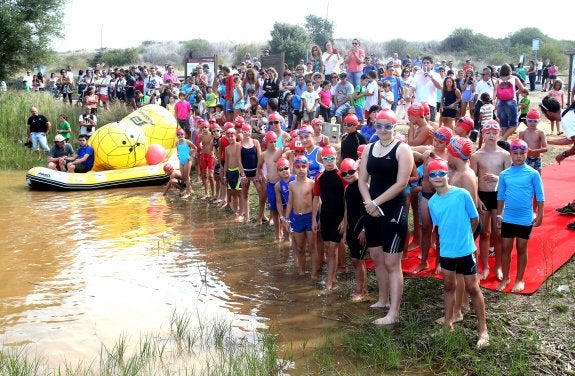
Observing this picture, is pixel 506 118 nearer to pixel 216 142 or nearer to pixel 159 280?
pixel 216 142

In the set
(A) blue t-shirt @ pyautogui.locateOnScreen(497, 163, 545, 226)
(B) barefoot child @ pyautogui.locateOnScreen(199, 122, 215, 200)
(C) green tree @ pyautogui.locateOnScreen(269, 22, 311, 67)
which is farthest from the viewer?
(C) green tree @ pyautogui.locateOnScreen(269, 22, 311, 67)

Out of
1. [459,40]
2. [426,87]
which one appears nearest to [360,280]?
[426,87]

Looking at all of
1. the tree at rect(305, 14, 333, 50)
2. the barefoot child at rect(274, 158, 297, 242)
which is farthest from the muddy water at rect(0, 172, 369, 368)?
the tree at rect(305, 14, 333, 50)

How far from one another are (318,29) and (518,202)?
43240 mm

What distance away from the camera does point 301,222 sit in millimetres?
7793

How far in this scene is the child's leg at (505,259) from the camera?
6430 mm

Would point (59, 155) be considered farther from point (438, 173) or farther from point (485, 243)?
point (438, 173)

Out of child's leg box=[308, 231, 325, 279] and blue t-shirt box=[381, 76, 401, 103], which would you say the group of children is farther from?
blue t-shirt box=[381, 76, 401, 103]

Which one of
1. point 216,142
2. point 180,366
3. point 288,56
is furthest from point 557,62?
point 180,366

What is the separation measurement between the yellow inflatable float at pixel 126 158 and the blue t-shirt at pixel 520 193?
1050cm

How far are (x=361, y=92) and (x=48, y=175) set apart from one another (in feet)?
25.9

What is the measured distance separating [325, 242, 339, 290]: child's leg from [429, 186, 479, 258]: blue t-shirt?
1.81 metres

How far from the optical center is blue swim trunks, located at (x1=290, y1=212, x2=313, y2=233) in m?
7.76

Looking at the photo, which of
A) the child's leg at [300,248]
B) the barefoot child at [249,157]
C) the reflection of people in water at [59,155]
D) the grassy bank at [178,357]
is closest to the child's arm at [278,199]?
the child's leg at [300,248]
